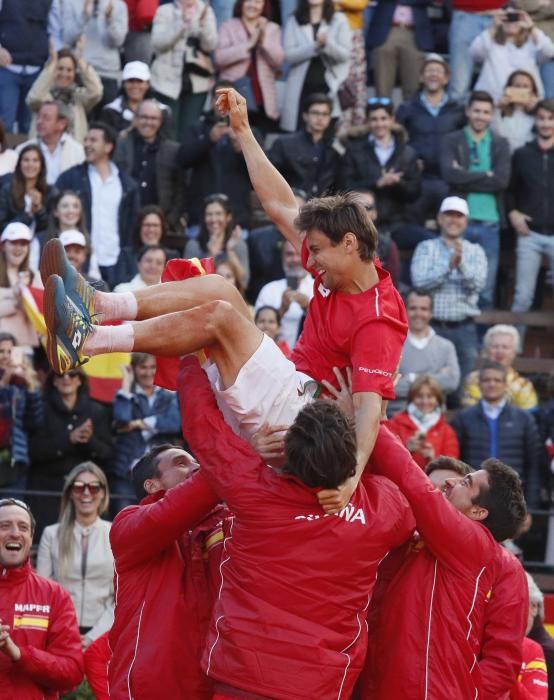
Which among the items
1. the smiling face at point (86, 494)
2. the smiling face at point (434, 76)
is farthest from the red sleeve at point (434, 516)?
the smiling face at point (434, 76)

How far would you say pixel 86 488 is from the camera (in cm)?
1029

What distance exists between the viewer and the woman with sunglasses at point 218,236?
Result: 1290cm

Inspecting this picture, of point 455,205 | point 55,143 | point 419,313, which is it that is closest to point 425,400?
point 419,313

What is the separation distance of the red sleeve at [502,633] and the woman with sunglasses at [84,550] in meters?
3.94

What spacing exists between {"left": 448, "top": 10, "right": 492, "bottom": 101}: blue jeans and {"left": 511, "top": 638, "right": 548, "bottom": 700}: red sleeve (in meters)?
8.50

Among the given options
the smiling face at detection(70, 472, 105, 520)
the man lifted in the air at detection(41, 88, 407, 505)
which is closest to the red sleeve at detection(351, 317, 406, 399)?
the man lifted in the air at detection(41, 88, 407, 505)

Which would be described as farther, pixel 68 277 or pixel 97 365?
pixel 97 365

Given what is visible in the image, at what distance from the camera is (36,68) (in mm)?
14789

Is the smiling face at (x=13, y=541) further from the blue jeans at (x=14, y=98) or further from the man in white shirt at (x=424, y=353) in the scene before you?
the blue jeans at (x=14, y=98)

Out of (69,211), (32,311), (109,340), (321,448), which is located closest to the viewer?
(321,448)

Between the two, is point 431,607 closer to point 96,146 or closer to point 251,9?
point 96,146

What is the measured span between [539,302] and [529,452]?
3333mm

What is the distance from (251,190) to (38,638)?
672 cm

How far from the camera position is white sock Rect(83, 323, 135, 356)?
649 cm
